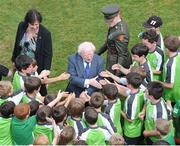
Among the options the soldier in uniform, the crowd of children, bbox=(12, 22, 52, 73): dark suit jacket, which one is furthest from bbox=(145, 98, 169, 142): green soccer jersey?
bbox=(12, 22, 52, 73): dark suit jacket

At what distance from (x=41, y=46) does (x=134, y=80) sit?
6.97 ft

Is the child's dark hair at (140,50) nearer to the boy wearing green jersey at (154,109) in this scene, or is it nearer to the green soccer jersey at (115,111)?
the boy wearing green jersey at (154,109)

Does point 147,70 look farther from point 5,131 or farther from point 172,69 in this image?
point 5,131

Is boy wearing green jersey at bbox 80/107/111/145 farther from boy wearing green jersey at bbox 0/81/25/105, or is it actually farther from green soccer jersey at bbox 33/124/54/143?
boy wearing green jersey at bbox 0/81/25/105

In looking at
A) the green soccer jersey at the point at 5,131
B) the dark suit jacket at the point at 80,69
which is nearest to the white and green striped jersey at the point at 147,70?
the dark suit jacket at the point at 80,69

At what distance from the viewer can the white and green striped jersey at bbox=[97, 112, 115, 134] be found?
7.37 m

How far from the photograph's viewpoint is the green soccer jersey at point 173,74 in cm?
819

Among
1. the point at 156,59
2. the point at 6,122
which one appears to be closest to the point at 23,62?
Result: the point at 6,122

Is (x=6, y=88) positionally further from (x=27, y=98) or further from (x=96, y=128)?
(x=96, y=128)

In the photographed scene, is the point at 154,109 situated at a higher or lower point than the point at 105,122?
higher

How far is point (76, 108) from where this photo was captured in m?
7.20

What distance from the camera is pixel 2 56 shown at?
11430 mm

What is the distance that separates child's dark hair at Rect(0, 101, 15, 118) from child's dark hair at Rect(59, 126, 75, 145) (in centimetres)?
101

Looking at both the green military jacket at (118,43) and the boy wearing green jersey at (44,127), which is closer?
the boy wearing green jersey at (44,127)
